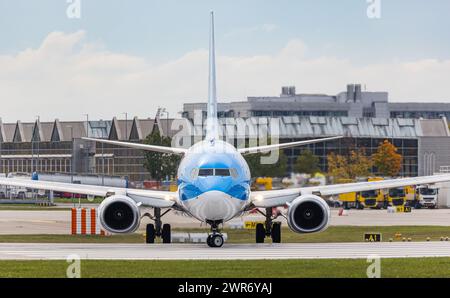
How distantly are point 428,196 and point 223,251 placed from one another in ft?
246

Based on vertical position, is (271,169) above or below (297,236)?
above

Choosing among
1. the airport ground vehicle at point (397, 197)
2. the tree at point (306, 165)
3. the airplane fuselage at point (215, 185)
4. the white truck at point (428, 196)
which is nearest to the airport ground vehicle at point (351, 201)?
the airport ground vehicle at point (397, 197)

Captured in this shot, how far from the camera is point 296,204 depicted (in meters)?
49.7

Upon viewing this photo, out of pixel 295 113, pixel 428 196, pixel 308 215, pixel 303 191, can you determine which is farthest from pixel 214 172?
pixel 295 113

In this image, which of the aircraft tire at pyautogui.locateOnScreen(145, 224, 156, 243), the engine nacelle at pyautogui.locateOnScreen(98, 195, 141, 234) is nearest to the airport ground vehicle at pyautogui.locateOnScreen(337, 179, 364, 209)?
the aircraft tire at pyautogui.locateOnScreen(145, 224, 156, 243)

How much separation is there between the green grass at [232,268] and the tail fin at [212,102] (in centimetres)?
1502

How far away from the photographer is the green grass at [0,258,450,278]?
1369 inches

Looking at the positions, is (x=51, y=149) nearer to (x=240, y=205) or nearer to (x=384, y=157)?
(x=384, y=157)

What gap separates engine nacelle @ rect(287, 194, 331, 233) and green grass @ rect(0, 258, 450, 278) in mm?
9674

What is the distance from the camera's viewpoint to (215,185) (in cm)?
4722

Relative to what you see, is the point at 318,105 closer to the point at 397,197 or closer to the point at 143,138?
the point at 143,138
